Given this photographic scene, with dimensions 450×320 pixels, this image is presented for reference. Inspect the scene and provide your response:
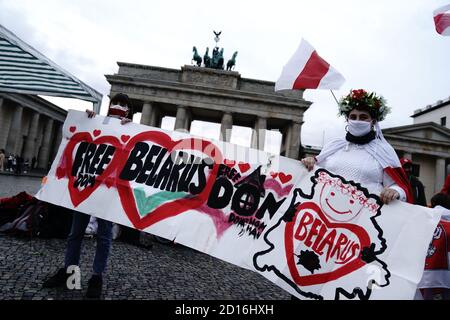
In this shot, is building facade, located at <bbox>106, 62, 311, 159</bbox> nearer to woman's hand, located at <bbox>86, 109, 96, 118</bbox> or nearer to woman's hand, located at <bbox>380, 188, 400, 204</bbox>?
woman's hand, located at <bbox>86, 109, 96, 118</bbox>

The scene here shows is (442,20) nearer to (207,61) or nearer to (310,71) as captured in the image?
(310,71)

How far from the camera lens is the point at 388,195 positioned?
217 centimetres

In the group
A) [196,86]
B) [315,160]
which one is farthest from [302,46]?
[196,86]

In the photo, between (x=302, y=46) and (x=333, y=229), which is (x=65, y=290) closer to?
(x=333, y=229)

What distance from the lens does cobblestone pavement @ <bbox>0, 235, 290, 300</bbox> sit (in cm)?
285

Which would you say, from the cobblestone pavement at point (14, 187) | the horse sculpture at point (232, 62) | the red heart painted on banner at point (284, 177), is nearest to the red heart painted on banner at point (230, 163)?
the red heart painted on banner at point (284, 177)

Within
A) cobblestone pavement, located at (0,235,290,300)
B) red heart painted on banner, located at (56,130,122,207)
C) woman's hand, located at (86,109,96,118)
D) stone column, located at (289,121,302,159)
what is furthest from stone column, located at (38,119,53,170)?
woman's hand, located at (86,109,96,118)

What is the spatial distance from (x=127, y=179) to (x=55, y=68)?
1.34m

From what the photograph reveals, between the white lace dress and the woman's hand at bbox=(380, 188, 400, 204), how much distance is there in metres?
0.08

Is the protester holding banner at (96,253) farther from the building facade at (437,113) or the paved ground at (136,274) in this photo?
the building facade at (437,113)

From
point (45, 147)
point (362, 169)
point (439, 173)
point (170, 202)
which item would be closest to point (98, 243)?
point (170, 202)

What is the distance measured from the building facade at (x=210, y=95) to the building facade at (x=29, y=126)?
1484 centimetres

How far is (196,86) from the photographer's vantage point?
1259 inches

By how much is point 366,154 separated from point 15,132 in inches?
1731
